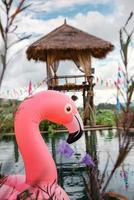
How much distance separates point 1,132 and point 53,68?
16.1 metres

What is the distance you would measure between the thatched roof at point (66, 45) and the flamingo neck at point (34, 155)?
12206 millimetres

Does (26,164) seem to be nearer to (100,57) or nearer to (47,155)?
(47,155)

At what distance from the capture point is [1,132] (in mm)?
1025

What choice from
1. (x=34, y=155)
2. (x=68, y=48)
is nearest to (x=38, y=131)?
(x=34, y=155)

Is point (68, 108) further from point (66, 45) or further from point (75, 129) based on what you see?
point (66, 45)

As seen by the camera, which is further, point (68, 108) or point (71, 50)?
point (71, 50)

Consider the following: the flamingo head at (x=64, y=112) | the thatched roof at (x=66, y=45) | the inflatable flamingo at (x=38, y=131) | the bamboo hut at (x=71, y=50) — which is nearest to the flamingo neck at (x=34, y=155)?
the inflatable flamingo at (x=38, y=131)

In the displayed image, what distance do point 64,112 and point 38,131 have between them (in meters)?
0.29

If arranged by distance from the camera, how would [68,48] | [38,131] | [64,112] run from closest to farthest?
[38,131] → [64,112] → [68,48]

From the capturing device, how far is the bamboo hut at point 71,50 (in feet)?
52.4

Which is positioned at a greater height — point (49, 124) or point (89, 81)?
point (89, 81)

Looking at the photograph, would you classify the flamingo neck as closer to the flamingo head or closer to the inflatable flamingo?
the inflatable flamingo

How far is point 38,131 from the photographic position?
4004 mm

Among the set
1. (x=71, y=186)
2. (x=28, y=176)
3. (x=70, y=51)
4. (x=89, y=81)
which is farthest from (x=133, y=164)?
(x=70, y=51)
